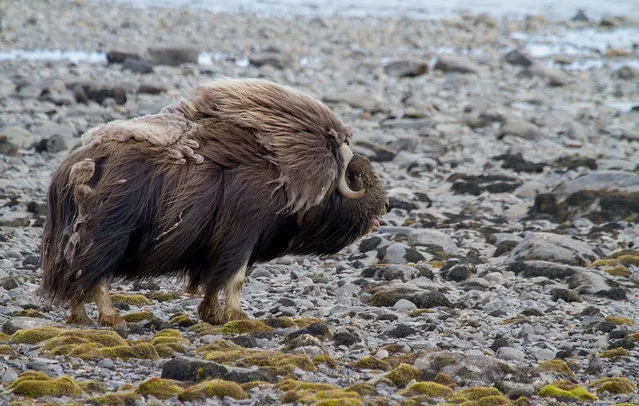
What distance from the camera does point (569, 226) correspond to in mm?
8734

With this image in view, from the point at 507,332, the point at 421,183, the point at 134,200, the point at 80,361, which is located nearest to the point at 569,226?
the point at 421,183

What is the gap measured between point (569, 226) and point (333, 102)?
5.95m

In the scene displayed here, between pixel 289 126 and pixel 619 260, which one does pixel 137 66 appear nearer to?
pixel 619 260

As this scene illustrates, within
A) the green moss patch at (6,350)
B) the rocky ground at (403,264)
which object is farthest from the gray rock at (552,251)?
the green moss patch at (6,350)

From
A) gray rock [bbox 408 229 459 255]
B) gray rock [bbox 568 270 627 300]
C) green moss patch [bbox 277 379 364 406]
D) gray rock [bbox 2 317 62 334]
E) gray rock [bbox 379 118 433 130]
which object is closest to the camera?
green moss patch [bbox 277 379 364 406]

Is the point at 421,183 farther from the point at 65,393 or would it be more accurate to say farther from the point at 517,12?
the point at 517,12

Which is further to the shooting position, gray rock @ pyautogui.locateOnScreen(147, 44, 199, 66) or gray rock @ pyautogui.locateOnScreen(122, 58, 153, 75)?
gray rock @ pyautogui.locateOnScreen(147, 44, 199, 66)

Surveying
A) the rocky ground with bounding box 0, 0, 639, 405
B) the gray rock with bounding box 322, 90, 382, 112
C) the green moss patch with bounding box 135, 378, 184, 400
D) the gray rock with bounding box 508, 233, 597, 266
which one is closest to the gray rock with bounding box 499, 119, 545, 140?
the rocky ground with bounding box 0, 0, 639, 405

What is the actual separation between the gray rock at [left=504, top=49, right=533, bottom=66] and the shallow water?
8717mm

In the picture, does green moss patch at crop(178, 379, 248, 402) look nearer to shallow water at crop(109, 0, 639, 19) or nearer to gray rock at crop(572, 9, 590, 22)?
shallow water at crop(109, 0, 639, 19)

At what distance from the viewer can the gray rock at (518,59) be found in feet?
64.0

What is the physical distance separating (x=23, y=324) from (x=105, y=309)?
1.41 feet

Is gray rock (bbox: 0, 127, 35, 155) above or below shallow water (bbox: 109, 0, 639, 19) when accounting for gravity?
above

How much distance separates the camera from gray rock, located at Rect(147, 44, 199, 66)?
16.3 metres
